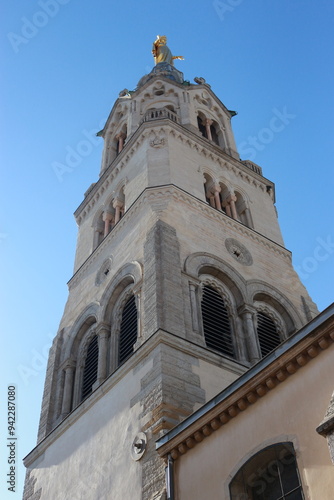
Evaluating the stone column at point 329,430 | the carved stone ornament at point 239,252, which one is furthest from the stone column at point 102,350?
the stone column at point 329,430

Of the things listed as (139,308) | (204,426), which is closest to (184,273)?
(139,308)

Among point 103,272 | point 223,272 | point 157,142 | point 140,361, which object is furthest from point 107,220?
point 140,361

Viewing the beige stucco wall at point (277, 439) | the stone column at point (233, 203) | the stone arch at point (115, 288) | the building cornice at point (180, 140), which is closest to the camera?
the beige stucco wall at point (277, 439)

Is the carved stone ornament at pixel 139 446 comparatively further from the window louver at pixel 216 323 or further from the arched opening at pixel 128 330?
the window louver at pixel 216 323

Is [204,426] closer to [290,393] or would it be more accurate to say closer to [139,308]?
[290,393]

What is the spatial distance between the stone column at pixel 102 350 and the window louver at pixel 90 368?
537 mm

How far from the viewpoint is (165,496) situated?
11797 mm

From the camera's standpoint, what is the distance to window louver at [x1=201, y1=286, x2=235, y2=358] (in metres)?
17.6

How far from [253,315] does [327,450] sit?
1011 centimetres

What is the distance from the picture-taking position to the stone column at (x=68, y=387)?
745 inches

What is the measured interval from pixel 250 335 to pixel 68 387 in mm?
5895

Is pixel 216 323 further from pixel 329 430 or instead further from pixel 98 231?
pixel 329 430

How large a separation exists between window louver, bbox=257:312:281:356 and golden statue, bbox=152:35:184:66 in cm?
2263

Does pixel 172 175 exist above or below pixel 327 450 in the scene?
above
